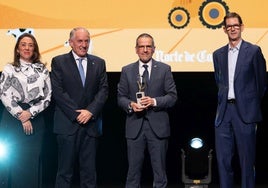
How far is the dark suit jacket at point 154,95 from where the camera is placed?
4488mm

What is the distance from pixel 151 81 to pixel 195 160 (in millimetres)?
897

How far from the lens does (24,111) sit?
171 inches

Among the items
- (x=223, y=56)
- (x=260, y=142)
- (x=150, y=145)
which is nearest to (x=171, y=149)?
(x=260, y=142)

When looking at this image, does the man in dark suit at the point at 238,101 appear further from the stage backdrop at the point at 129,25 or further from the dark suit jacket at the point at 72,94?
the dark suit jacket at the point at 72,94

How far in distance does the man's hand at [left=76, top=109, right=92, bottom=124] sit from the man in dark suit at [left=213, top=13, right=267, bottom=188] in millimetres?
1063

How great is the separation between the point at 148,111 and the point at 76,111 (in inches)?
23.9

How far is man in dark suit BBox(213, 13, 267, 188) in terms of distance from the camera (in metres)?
4.25

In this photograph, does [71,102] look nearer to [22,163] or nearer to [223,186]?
[22,163]

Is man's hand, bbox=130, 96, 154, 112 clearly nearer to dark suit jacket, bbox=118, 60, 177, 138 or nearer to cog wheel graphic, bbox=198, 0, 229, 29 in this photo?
dark suit jacket, bbox=118, 60, 177, 138

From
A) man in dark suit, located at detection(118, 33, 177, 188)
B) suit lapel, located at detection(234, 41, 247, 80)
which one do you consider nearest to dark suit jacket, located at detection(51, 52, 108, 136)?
man in dark suit, located at detection(118, 33, 177, 188)

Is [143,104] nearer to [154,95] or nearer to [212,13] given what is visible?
[154,95]

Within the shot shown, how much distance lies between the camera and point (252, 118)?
14.0 feet

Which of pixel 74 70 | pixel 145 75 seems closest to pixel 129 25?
pixel 145 75

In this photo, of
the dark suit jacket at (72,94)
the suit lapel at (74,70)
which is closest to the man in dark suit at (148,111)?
the dark suit jacket at (72,94)
